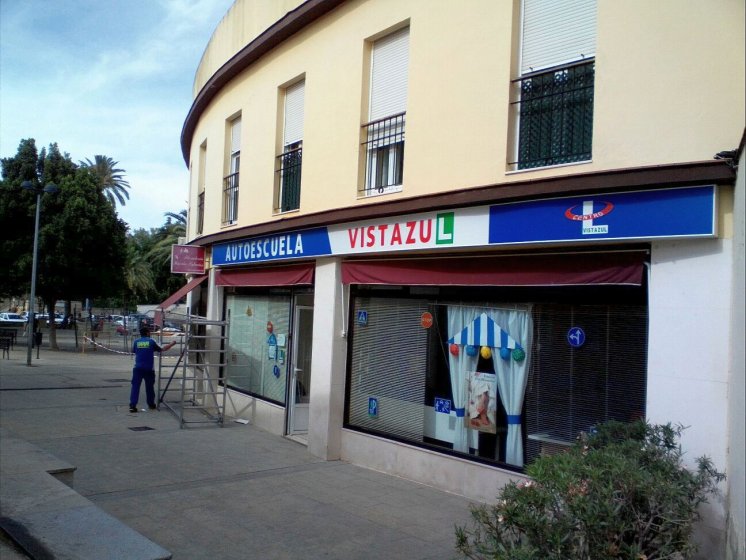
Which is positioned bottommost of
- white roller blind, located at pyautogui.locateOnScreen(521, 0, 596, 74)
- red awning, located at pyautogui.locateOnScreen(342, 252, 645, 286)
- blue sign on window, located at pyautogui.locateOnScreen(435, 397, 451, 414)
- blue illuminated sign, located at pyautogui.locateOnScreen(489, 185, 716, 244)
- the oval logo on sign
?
blue sign on window, located at pyautogui.locateOnScreen(435, 397, 451, 414)

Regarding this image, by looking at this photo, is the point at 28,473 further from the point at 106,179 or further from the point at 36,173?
the point at 106,179

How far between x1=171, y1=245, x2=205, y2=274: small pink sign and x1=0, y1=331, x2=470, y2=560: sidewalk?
10.6 feet

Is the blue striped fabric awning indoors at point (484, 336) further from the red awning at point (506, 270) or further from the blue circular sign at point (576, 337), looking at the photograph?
the blue circular sign at point (576, 337)

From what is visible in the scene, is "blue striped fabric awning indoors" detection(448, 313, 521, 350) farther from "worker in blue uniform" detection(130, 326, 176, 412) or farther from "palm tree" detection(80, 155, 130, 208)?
"palm tree" detection(80, 155, 130, 208)

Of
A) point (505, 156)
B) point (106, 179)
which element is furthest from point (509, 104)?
point (106, 179)

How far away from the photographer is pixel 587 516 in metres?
3.77

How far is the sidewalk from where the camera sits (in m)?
6.15

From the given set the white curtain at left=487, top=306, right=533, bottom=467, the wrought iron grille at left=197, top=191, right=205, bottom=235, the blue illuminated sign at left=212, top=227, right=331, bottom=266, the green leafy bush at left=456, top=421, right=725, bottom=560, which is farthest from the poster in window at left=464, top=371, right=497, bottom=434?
the wrought iron grille at left=197, top=191, right=205, bottom=235

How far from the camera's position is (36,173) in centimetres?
3039

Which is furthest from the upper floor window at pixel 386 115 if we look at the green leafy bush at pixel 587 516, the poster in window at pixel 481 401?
the green leafy bush at pixel 587 516

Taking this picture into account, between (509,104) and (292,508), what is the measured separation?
16.0 ft

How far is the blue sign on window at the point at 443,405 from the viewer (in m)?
8.21

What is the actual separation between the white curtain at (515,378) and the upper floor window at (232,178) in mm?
7360

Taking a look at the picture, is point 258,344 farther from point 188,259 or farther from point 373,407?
point 373,407
